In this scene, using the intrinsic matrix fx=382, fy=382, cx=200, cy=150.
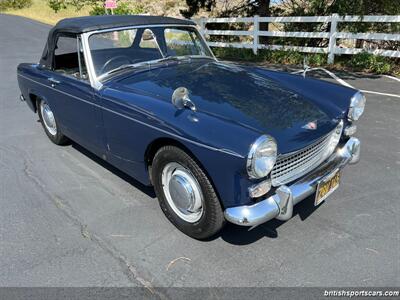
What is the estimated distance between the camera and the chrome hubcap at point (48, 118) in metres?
4.93

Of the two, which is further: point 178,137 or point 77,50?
point 77,50

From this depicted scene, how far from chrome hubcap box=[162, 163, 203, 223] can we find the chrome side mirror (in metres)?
0.45

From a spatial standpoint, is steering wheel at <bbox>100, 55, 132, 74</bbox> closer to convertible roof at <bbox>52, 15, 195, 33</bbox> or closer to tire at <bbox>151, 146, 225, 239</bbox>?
convertible roof at <bbox>52, 15, 195, 33</bbox>

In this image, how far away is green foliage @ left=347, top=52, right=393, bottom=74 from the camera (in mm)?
9125

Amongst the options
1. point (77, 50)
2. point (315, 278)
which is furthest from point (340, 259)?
point (77, 50)

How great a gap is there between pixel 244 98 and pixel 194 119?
642 mm

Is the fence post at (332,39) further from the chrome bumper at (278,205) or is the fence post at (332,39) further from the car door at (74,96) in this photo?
the chrome bumper at (278,205)

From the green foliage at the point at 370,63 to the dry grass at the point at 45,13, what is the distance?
24.6m

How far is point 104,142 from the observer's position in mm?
3639

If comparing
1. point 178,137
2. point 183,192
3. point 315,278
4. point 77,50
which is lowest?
point 315,278

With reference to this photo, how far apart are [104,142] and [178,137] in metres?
1.18

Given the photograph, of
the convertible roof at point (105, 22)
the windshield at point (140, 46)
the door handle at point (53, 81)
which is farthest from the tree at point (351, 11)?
the door handle at point (53, 81)

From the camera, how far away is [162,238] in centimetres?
303

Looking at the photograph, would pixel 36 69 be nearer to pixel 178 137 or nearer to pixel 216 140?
pixel 178 137
